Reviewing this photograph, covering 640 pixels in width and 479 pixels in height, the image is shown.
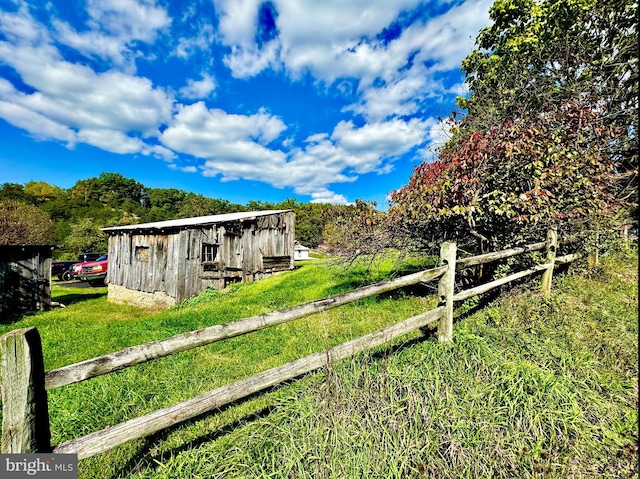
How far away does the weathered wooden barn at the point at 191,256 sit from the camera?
46.7 ft

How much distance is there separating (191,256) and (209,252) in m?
1.06

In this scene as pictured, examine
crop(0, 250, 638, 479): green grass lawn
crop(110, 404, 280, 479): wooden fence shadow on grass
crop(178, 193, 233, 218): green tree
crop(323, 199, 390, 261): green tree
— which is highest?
crop(178, 193, 233, 218): green tree

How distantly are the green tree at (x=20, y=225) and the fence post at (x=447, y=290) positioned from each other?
35986mm

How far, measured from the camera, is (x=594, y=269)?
4.45 metres

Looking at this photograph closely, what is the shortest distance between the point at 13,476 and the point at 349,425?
6.81ft

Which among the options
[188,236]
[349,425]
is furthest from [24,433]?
[188,236]

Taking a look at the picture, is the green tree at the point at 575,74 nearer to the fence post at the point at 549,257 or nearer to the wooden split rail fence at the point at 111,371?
the fence post at the point at 549,257


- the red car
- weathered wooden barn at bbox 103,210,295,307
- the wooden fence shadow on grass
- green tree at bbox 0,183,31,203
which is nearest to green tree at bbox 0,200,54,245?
the red car

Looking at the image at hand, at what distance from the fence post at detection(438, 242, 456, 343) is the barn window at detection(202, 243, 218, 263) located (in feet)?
43.7

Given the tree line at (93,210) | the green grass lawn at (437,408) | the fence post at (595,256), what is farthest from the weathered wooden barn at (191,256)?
the tree line at (93,210)

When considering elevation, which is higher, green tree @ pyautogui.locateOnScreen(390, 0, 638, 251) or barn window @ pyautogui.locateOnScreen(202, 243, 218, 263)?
green tree @ pyautogui.locateOnScreen(390, 0, 638, 251)

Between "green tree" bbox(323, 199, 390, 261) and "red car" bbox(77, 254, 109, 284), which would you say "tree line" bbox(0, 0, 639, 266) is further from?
"red car" bbox(77, 254, 109, 284)

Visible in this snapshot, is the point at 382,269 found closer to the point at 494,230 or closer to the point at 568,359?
the point at 494,230

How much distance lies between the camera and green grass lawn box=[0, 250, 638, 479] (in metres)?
2.09
